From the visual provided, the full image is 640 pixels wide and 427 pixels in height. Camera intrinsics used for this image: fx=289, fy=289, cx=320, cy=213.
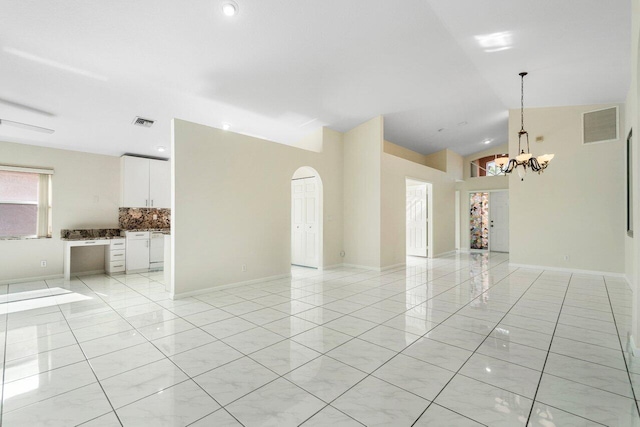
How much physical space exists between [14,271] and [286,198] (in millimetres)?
5162

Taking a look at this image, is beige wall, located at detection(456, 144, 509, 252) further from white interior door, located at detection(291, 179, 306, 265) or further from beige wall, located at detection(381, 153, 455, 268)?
white interior door, located at detection(291, 179, 306, 265)

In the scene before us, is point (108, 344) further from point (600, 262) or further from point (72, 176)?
point (600, 262)

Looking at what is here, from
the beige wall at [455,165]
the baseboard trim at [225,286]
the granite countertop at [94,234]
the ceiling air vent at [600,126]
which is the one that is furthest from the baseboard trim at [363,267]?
the ceiling air vent at [600,126]

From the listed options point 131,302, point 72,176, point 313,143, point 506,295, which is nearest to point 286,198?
point 313,143

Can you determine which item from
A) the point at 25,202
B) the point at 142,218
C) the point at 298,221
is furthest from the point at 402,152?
the point at 25,202

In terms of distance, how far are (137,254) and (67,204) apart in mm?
1656

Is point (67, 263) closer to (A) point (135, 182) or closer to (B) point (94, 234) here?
(B) point (94, 234)

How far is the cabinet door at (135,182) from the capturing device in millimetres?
6371

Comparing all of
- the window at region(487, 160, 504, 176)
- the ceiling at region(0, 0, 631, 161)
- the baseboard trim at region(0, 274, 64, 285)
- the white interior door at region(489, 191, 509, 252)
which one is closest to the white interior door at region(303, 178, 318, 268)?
the ceiling at region(0, 0, 631, 161)

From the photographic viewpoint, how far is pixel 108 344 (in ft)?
8.96

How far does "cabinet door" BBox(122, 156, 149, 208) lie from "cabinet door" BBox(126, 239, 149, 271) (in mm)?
887

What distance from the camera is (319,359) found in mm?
2410

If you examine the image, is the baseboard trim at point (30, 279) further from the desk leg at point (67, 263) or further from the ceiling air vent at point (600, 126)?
the ceiling air vent at point (600, 126)

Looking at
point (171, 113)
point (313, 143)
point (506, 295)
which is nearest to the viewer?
point (506, 295)
